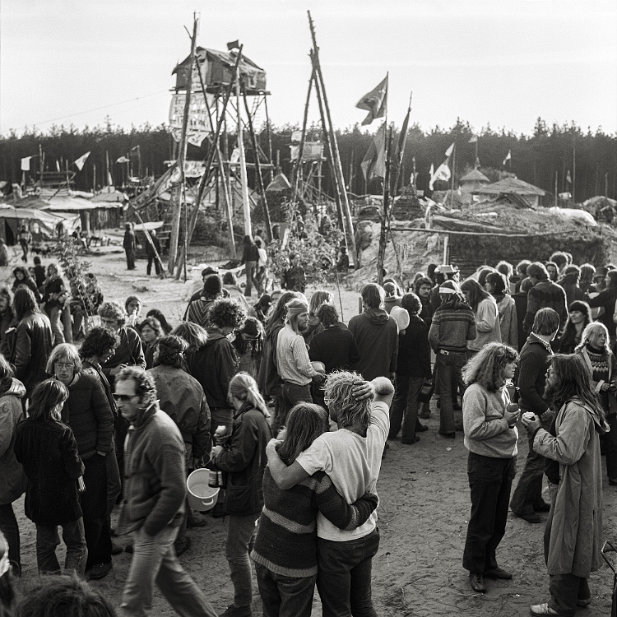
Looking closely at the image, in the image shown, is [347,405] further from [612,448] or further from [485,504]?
[612,448]

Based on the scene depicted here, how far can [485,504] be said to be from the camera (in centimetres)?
544

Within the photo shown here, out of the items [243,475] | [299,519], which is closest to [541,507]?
[243,475]

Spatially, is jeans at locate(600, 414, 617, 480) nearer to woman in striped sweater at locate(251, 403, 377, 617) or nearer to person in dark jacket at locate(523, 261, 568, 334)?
person in dark jacket at locate(523, 261, 568, 334)

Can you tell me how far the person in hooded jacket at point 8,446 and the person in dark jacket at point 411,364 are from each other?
174 inches

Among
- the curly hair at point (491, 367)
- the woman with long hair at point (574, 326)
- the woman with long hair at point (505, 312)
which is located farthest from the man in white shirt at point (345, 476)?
the woman with long hair at point (505, 312)

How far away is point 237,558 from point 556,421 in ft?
7.40

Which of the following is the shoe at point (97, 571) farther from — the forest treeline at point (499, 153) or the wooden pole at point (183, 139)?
the forest treeline at point (499, 153)

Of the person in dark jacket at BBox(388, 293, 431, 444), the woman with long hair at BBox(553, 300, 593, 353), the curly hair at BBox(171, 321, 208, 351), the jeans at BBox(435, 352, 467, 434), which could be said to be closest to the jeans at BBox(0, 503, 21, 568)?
the curly hair at BBox(171, 321, 208, 351)

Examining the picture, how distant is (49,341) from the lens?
8156 millimetres

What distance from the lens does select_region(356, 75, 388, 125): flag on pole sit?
48.8 ft

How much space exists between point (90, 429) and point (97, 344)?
0.66 metres

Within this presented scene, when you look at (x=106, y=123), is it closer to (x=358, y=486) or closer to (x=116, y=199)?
(x=116, y=199)

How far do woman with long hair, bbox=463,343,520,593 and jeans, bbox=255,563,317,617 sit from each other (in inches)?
69.7

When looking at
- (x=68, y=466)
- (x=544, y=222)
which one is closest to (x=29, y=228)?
(x=544, y=222)
